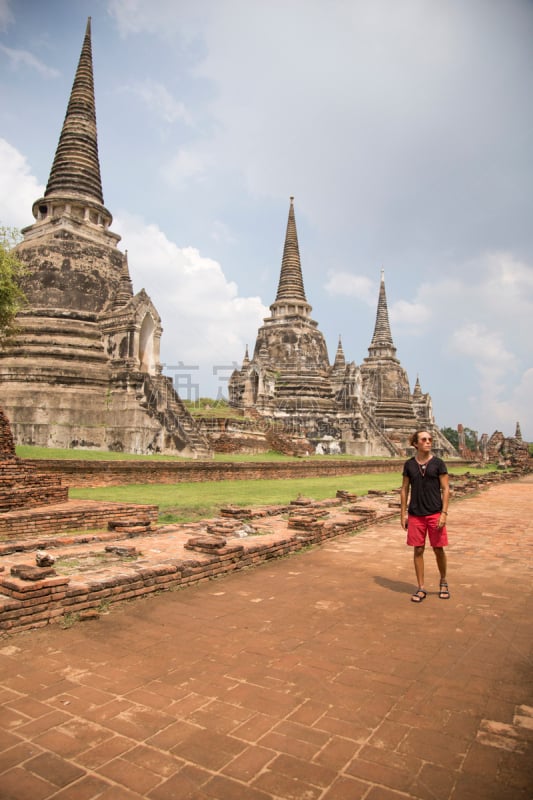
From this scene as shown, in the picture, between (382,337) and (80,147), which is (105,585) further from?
(382,337)

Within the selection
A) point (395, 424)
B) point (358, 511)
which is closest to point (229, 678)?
point (358, 511)

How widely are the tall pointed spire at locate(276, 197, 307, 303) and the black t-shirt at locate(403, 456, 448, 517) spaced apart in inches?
1355

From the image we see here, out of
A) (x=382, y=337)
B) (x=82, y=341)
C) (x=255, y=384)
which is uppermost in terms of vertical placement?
(x=382, y=337)

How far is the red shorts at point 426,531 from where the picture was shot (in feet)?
18.2

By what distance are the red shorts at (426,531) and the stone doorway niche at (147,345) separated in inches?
743

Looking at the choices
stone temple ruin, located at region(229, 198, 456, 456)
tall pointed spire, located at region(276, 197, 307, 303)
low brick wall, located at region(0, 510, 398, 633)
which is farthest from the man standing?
tall pointed spire, located at region(276, 197, 307, 303)

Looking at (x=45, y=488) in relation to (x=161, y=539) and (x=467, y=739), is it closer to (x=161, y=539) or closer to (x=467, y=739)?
(x=161, y=539)

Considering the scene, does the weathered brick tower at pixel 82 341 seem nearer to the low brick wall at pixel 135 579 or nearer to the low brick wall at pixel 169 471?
the low brick wall at pixel 169 471

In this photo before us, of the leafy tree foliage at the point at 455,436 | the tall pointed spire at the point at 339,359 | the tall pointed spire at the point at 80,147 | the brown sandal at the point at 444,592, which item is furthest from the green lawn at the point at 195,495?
the leafy tree foliage at the point at 455,436

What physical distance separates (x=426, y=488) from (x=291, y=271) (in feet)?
118

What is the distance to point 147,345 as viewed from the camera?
23.6 metres

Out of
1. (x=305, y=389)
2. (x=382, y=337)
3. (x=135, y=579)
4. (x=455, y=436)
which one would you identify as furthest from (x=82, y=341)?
(x=455, y=436)

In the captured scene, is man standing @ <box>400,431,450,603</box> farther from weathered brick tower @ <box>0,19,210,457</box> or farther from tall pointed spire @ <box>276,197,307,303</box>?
tall pointed spire @ <box>276,197,307,303</box>

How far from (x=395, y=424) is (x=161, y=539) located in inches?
1528
